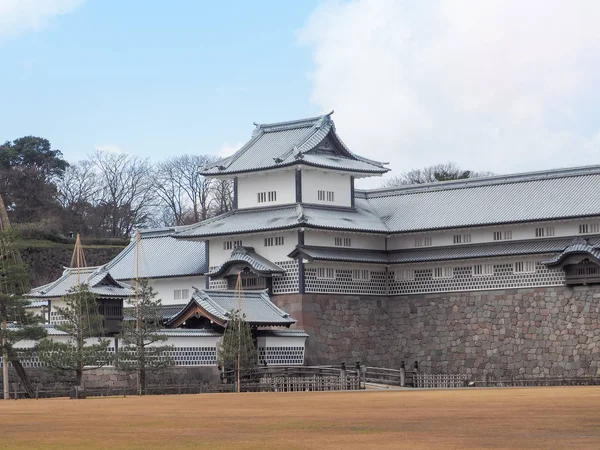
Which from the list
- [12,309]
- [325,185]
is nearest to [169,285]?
[325,185]

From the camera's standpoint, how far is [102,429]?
901 inches

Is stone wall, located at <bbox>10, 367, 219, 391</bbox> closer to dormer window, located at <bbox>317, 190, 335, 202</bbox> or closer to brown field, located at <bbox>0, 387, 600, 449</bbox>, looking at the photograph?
dormer window, located at <bbox>317, 190, 335, 202</bbox>

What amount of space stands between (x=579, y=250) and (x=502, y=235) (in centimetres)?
477

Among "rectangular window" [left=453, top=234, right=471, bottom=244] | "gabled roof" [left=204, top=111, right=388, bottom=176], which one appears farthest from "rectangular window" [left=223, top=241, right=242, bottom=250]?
"rectangular window" [left=453, top=234, right=471, bottom=244]

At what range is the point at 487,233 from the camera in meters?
60.2

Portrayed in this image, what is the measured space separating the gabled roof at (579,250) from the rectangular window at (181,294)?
63.9 ft

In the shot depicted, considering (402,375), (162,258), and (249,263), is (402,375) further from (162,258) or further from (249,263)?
(162,258)

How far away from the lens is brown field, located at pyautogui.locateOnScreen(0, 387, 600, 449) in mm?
19344

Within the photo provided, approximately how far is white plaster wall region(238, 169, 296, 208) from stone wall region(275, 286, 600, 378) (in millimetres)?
5514

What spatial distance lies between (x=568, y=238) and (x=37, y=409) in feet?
107

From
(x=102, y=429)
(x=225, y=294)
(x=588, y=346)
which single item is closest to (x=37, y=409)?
(x=102, y=429)

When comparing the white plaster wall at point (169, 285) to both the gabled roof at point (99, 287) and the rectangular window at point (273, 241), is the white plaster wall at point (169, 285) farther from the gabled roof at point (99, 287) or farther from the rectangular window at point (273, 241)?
the rectangular window at point (273, 241)

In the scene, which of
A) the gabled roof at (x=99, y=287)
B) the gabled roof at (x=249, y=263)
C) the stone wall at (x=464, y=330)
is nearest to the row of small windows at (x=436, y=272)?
the stone wall at (x=464, y=330)

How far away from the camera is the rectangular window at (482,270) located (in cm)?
5996
